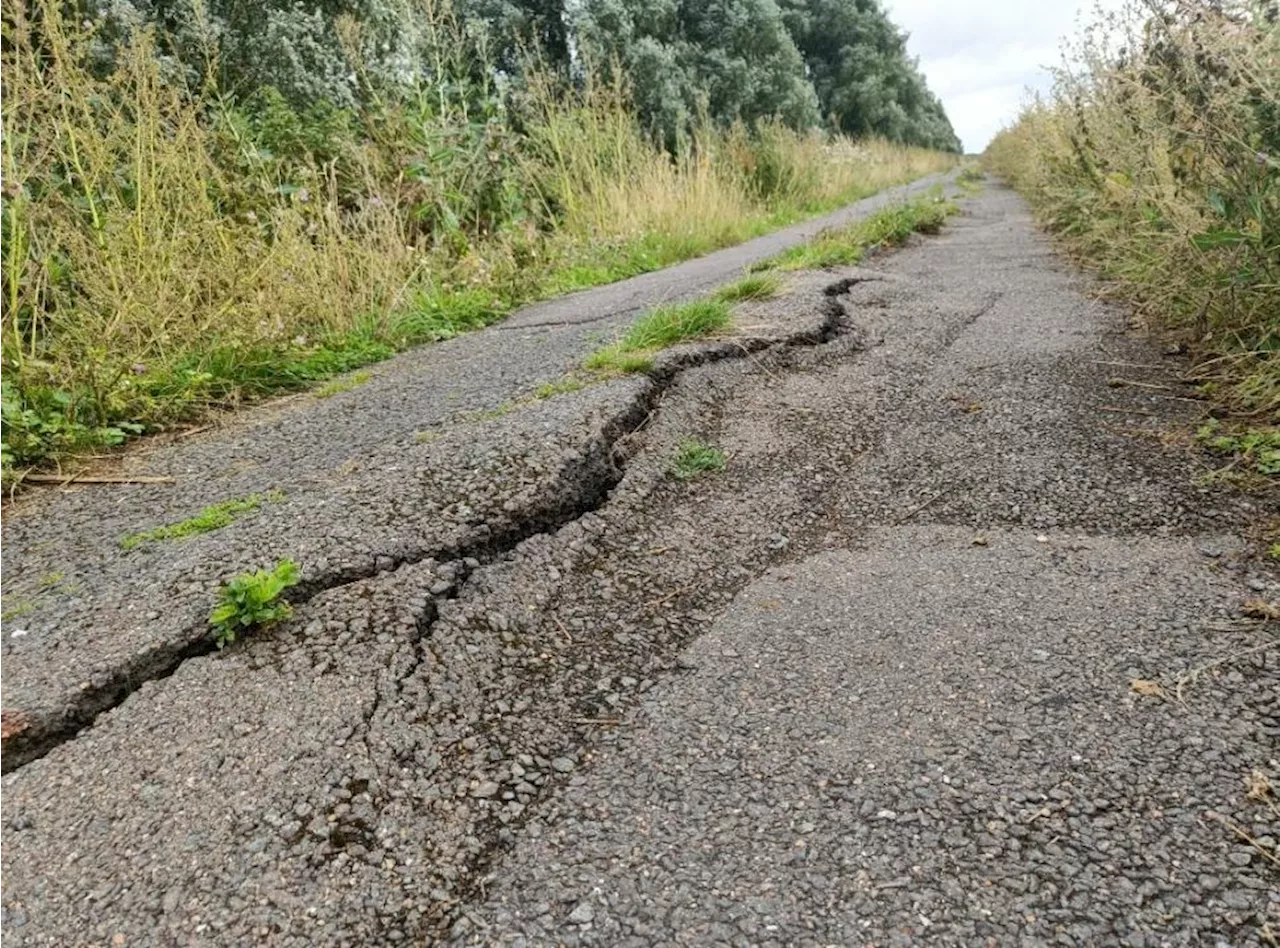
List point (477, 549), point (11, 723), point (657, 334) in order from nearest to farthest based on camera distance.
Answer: point (11, 723), point (477, 549), point (657, 334)

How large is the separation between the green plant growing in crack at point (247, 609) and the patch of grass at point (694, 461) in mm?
1157

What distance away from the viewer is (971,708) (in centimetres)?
144

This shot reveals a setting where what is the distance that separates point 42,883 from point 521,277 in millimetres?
4662

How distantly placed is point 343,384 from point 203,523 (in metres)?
1.54

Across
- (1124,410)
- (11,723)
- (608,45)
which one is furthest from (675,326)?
(608,45)

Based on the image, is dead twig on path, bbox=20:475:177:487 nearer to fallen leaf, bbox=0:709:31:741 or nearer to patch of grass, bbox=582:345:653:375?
fallen leaf, bbox=0:709:31:741

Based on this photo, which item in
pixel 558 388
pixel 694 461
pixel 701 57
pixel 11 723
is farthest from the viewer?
pixel 701 57

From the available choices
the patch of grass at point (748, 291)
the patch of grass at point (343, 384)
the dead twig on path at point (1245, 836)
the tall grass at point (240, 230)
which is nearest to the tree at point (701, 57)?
the tall grass at point (240, 230)

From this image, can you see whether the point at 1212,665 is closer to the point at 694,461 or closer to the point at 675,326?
the point at 694,461

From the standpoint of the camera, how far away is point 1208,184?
3117 mm

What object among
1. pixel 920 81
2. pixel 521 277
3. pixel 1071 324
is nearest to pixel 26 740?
pixel 1071 324

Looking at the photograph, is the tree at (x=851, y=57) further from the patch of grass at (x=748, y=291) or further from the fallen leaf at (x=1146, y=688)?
the fallen leaf at (x=1146, y=688)

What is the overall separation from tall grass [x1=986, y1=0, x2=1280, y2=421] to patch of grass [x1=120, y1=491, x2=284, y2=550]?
9.00ft

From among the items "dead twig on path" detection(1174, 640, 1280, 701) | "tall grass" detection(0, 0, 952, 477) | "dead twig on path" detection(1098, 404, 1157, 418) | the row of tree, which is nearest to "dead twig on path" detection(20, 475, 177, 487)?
"tall grass" detection(0, 0, 952, 477)
